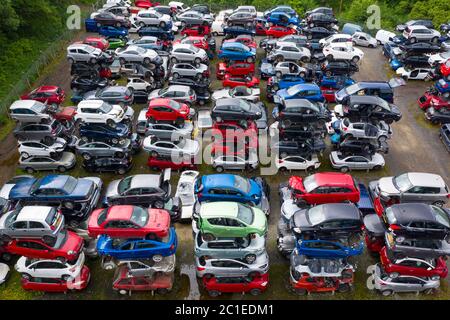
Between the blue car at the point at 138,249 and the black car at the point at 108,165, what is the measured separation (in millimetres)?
7034

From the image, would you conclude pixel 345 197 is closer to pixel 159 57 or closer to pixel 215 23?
pixel 159 57

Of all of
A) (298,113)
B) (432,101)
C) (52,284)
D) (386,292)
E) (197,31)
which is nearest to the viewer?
(52,284)

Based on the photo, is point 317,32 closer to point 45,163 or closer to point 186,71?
point 186,71

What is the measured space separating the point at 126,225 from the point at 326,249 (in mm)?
8108

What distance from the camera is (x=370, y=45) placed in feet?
128

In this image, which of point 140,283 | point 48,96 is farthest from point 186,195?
point 48,96

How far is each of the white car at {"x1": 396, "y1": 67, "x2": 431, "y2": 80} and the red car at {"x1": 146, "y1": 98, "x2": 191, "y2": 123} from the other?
18.7 m

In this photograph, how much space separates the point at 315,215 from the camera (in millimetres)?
17750

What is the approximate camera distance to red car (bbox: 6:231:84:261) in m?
17.2

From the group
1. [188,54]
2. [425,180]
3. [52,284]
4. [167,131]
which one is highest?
[188,54]

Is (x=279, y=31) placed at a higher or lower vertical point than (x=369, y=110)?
higher
